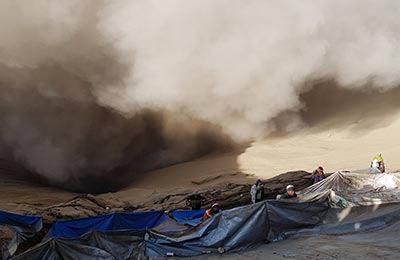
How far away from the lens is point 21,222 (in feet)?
23.9

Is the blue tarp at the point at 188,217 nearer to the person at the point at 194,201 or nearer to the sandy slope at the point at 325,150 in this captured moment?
the person at the point at 194,201

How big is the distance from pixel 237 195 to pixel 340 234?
3.94 meters

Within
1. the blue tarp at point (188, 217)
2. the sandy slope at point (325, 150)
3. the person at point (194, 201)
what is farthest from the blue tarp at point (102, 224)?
the sandy slope at point (325, 150)

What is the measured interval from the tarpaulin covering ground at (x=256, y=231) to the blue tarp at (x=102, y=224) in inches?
39.4

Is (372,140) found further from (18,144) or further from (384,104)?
(18,144)

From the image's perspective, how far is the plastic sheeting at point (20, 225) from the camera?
680 centimetres

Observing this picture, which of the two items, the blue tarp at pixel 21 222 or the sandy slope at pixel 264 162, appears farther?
the sandy slope at pixel 264 162

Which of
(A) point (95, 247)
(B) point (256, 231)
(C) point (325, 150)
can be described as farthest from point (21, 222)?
(C) point (325, 150)

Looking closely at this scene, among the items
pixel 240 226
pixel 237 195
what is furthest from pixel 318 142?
pixel 240 226

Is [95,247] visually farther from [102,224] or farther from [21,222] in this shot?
[21,222]

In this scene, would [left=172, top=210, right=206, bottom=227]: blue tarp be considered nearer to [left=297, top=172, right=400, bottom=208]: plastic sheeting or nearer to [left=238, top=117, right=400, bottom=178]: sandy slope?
[left=297, top=172, right=400, bottom=208]: plastic sheeting

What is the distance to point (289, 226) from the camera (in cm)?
657

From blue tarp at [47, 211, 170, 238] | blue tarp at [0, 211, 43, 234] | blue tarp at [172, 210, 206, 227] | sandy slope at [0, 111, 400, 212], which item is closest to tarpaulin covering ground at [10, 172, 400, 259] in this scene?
blue tarp at [47, 211, 170, 238]

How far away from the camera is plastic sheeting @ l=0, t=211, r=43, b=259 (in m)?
6.80
